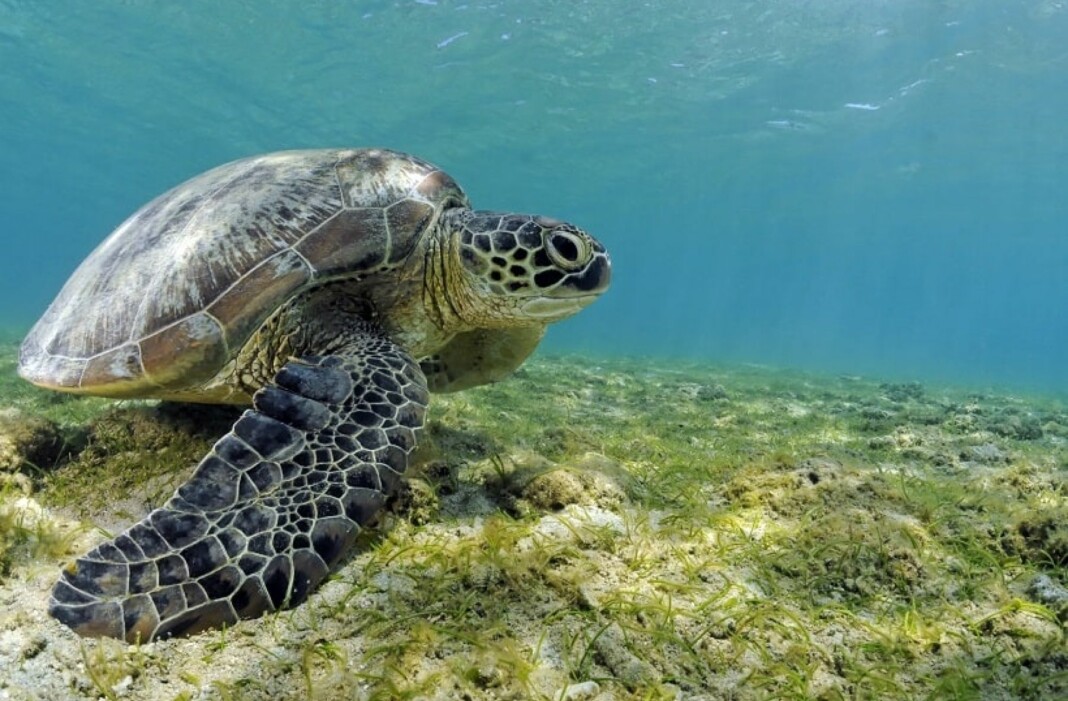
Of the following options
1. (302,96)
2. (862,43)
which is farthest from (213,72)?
(862,43)

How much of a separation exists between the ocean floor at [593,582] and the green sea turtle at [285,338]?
17cm

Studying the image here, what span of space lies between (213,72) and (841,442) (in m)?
30.4

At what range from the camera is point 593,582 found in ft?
6.59

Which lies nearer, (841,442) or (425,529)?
(425,529)

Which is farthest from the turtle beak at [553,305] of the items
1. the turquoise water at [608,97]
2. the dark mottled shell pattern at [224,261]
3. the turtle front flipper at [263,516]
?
the turquoise water at [608,97]

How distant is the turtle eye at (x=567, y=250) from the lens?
3.23m

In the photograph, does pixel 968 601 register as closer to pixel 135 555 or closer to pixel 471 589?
pixel 471 589

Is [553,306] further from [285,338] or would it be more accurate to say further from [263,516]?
[263,516]

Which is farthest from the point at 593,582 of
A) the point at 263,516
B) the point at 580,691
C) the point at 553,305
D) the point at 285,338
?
the point at 285,338

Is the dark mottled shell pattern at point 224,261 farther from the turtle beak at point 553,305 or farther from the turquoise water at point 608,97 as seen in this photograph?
the turquoise water at point 608,97

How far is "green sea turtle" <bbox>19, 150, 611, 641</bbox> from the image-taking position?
6.13ft

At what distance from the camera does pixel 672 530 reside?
2.42 meters

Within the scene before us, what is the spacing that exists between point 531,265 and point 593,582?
176 cm

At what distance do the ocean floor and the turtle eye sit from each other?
3.51ft
